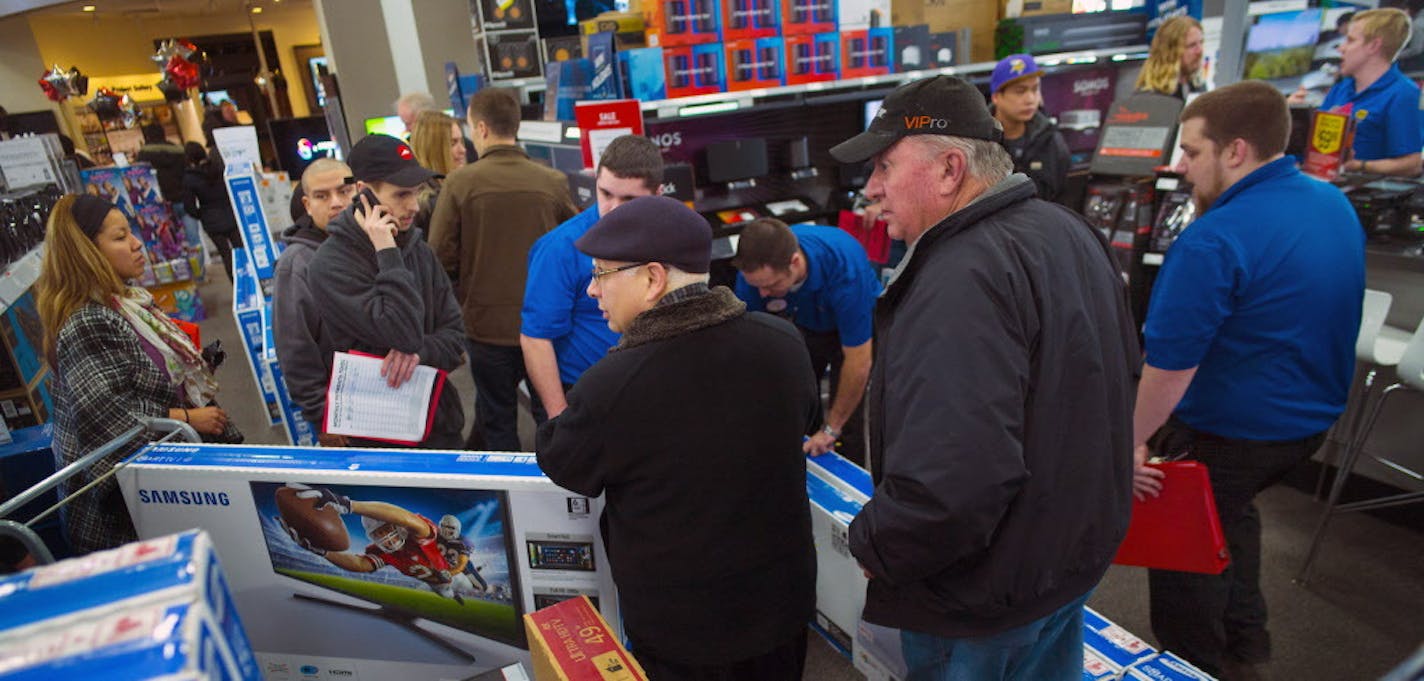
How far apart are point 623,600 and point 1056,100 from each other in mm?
5712

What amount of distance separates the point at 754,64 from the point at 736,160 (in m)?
0.56

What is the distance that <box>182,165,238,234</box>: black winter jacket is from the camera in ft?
24.4

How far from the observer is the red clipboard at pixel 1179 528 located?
184 cm

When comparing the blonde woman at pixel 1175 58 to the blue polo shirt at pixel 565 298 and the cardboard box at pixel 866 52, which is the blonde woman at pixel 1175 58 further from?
the blue polo shirt at pixel 565 298

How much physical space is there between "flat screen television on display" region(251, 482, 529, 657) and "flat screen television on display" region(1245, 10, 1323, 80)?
5386 millimetres

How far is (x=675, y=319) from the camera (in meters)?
1.38

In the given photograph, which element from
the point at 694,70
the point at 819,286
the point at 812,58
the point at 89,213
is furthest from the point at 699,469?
the point at 812,58

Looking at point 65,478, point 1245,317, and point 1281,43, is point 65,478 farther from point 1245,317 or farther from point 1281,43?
point 1281,43

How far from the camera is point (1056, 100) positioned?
19.4 feet

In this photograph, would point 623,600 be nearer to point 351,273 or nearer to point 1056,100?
point 351,273

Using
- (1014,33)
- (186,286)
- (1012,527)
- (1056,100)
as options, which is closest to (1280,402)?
(1012,527)

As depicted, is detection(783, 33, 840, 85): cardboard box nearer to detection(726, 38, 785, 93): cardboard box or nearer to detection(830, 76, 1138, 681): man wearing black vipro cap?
detection(726, 38, 785, 93): cardboard box

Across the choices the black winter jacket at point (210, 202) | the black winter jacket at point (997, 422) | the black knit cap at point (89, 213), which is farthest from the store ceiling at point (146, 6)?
the black winter jacket at point (997, 422)

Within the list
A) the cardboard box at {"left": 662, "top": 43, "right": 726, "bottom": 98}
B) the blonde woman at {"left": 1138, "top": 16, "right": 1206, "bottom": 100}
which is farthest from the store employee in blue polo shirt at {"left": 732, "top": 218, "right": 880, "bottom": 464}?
the blonde woman at {"left": 1138, "top": 16, "right": 1206, "bottom": 100}
